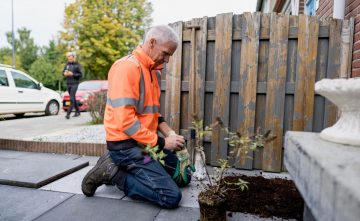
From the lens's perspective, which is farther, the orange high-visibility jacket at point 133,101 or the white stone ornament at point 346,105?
the orange high-visibility jacket at point 133,101

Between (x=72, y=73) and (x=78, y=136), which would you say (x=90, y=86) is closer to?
(x=72, y=73)

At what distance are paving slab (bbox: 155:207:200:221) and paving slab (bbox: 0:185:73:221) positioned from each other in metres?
0.96

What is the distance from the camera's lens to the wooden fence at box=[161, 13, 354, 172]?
3281mm

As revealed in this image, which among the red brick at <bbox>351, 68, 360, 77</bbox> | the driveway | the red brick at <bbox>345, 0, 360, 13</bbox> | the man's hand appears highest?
the red brick at <bbox>345, 0, 360, 13</bbox>

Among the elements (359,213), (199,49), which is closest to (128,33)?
(199,49)

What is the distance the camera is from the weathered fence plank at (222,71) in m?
3.51

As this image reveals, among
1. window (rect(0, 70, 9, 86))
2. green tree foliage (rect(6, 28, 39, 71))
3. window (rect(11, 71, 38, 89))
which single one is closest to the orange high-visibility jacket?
window (rect(0, 70, 9, 86))

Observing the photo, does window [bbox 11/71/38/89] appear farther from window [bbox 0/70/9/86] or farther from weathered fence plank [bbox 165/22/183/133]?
weathered fence plank [bbox 165/22/183/133]

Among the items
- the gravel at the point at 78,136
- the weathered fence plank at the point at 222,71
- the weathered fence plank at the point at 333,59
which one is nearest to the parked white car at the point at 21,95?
the gravel at the point at 78,136

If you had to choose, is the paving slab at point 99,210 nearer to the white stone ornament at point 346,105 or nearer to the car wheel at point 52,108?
the white stone ornament at point 346,105

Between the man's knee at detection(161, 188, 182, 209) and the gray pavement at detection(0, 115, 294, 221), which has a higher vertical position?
the man's knee at detection(161, 188, 182, 209)

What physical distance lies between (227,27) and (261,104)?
1035 millimetres

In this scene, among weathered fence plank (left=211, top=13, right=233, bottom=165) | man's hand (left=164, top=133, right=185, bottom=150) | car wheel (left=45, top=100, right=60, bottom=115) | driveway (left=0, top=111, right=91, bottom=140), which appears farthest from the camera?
car wheel (left=45, top=100, right=60, bottom=115)

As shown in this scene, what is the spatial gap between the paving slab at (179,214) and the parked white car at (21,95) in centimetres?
850
